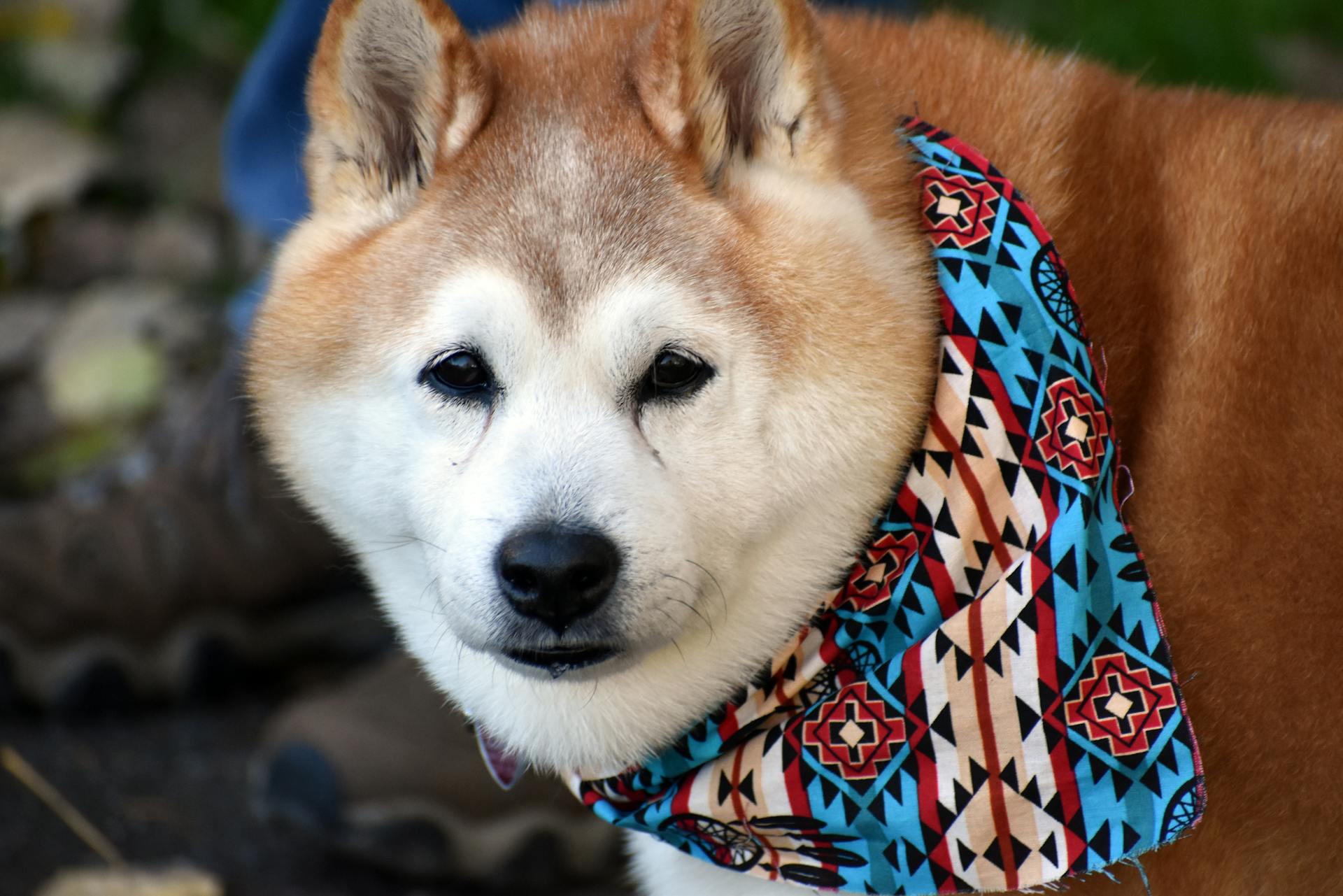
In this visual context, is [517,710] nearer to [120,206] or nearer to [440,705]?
[440,705]

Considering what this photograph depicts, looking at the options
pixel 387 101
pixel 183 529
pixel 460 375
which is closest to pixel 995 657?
pixel 460 375

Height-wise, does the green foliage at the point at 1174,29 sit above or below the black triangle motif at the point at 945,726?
above

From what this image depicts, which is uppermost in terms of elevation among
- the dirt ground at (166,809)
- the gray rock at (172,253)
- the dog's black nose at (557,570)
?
the dog's black nose at (557,570)

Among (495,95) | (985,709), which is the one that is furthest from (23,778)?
(985,709)

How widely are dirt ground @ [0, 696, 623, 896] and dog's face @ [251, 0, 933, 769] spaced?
41.2 inches

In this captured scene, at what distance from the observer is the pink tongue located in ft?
7.47

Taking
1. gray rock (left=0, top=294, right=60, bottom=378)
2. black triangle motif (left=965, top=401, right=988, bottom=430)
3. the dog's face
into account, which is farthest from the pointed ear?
gray rock (left=0, top=294, right=60, bottom=378)

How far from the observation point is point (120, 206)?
4668mm

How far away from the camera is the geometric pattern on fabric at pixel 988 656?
5.98ft

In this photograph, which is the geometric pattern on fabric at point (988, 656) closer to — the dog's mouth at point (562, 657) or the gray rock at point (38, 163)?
the dog's mouth at point (562, 657)

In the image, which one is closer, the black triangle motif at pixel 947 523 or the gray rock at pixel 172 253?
the black triangle motif at pixel 947 523

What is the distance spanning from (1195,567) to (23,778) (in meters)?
2.56

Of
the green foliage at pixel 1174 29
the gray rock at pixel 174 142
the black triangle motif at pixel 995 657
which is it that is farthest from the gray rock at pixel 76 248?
the black triangle motif at pixel 995 657

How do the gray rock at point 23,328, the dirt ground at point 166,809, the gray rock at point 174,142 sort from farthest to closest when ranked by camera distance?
the gray rock at point 174,142
the gray rock at point 23,328
the dirt ground at point 166,809
